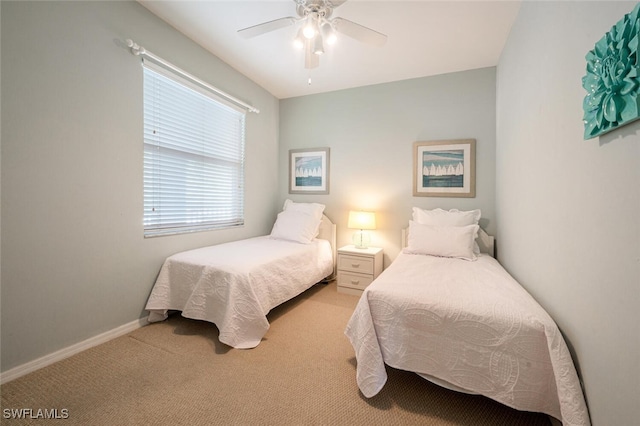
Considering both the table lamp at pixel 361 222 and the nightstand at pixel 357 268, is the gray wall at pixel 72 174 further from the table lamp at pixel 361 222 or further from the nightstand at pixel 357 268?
the table lamp at pixel 361 222

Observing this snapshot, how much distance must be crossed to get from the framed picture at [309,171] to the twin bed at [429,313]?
1.26m

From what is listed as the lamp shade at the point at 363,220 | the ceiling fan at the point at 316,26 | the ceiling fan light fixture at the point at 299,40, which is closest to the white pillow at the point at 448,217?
the lamp shade at the point at 363,220

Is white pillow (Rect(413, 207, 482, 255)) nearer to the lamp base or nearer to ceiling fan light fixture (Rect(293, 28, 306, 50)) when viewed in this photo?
the lamp base

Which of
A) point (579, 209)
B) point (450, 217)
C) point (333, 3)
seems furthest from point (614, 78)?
point (450, 217)

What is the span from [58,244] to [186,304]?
0.91 metres

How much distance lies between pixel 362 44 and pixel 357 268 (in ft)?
7.55

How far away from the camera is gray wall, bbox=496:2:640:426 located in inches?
30.5

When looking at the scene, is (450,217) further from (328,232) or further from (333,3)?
(333,3)

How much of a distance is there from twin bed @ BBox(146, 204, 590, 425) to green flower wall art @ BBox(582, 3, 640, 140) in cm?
85

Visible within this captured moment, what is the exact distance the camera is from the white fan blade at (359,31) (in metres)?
1.75

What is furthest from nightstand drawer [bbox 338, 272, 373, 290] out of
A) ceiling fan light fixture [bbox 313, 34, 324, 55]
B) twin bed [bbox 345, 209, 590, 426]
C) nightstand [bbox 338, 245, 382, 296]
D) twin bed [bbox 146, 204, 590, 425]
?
ceiling fan light fixture [bbox 313, 34, 324, 55]

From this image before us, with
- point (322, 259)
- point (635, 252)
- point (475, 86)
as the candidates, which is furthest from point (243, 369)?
point (475, 86)

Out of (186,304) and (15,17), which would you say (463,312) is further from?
(15,17)

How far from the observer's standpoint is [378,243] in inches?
128
